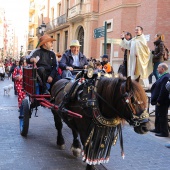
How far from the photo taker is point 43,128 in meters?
6.91

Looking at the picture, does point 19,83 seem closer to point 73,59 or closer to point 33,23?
point 73,59

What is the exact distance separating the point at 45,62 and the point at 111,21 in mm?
13793

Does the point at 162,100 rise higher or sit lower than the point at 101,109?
lower

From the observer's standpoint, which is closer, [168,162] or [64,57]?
[168,162]

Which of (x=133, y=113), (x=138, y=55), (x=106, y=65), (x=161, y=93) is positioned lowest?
(x=161, y=93)

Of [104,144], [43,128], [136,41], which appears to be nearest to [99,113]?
[104,144]

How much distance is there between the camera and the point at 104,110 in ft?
11.9

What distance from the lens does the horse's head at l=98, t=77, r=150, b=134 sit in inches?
127

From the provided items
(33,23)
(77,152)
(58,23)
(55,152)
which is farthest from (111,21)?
(33,23)

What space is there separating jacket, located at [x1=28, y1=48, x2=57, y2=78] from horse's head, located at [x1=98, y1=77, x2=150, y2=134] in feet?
7.77

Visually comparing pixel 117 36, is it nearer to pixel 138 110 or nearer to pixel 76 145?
pixel 76 145

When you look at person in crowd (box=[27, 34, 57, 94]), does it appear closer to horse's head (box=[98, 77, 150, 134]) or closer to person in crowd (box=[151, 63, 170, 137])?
horse's head (box=[98, 77, 150, 134])

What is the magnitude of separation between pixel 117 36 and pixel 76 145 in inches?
555

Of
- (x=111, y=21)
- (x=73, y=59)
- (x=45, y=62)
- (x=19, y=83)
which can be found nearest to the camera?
(x=73, y=59)
